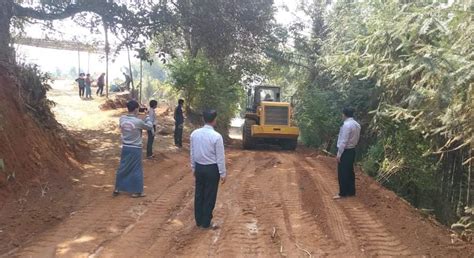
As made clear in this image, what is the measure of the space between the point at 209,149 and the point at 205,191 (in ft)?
2.05

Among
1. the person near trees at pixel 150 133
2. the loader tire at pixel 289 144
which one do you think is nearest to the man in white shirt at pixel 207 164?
the person near trees at pixel 150 133

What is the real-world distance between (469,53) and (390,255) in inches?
130

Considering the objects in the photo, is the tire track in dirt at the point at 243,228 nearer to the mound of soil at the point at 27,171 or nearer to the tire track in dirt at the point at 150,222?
the tire track in dirt at the point at 150,222

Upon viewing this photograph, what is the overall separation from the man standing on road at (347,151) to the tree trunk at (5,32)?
7181 millimetres

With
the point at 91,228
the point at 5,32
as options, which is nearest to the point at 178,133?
the point at 5,32

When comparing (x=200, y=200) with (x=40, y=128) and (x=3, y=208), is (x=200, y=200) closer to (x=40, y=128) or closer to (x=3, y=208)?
(x=3, y=208)

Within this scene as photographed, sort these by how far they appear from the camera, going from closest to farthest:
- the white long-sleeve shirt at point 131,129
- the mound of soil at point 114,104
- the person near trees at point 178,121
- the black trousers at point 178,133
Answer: the white long-sleeve shirt at point 131,129, the person near trees at point 178,121, the black trousers at point 178,133, the mound of soil at point 114,104

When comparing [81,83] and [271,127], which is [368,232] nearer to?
[271,127]

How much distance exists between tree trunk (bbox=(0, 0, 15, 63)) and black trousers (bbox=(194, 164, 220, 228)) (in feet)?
19.0

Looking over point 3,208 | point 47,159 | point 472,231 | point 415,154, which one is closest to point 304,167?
point 415,154

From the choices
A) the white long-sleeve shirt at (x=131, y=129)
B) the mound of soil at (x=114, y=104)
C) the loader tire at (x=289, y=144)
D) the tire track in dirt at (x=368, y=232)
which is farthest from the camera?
the mound of soil at (x=114, y=104)

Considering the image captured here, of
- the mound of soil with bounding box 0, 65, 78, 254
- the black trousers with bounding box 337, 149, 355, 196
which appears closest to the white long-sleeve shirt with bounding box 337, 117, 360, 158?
the black trousers with bounding box 337, 149, 355, 196

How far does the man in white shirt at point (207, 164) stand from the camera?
648cm

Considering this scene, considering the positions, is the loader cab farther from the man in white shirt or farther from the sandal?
the man in white shirt
